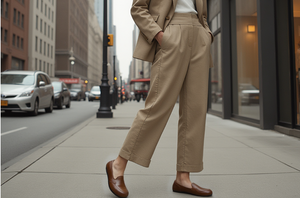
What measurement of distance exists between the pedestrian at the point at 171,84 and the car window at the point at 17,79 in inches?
394

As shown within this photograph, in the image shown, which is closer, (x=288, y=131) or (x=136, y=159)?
(x=136, y=159)

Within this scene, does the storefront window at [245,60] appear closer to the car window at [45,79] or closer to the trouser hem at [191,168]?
the trouser hem at [191,168]

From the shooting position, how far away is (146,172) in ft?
10.1

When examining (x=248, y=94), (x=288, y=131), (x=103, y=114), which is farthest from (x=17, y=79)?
(x=288, y=131)

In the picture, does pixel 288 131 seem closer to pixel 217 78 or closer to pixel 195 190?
pixel 195 190

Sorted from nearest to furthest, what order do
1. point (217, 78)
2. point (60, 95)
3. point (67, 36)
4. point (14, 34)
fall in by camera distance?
point (217, 78) < point (60, 95) < point (14, 34) < point (67, 36)

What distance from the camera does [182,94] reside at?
97.1 inches

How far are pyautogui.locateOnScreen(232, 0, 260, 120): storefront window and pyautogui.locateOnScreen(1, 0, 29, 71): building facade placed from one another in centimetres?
3439

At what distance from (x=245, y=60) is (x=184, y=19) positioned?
5957 mm

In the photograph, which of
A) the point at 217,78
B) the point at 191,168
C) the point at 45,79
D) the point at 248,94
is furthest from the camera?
the point at 45,79

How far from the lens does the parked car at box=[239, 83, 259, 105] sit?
281 inches

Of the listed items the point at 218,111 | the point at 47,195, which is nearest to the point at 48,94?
the point at 218,111

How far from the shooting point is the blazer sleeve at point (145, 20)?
230 cm

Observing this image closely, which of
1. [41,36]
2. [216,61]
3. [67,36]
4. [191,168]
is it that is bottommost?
[191,168]
